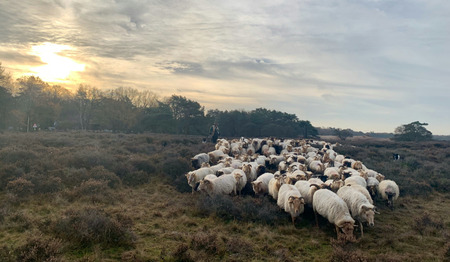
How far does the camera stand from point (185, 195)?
1337 centimetres

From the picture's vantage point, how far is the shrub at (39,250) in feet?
20.4

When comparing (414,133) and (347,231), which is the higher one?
(414,133)

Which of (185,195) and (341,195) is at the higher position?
(341,195)

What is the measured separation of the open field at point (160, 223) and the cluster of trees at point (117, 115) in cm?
3316

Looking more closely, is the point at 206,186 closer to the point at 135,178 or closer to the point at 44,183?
the point at 135,178

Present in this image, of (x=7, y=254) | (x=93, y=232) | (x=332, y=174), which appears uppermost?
(x=332, y=174)

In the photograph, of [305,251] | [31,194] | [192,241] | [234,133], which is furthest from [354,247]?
[234,133]

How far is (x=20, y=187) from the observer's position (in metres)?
11.2

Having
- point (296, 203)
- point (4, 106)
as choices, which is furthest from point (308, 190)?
point (4, 106)

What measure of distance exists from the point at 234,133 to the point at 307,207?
45.6 m

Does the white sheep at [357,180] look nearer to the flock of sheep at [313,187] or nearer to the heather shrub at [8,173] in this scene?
→ the flock of sheep at [313,187]

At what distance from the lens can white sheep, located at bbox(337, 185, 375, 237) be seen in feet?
29.1

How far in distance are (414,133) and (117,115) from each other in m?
56.2

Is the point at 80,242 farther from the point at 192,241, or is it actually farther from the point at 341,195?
the point at 341,195
